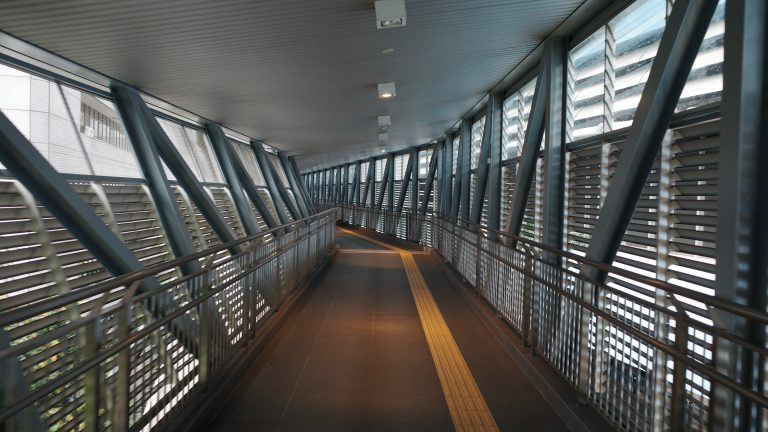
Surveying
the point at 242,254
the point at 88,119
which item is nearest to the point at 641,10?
the point at 242,254

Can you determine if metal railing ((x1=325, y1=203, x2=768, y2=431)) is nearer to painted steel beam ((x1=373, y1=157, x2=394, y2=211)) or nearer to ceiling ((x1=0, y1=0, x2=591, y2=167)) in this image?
ceiling ((x1=0, y1=0, x2=591, y2=167))

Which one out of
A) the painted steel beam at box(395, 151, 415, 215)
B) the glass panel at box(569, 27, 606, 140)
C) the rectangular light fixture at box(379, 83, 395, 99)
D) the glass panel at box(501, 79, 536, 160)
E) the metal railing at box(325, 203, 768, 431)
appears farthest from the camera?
the painted steel beam at box(395, 151, 415, 215)

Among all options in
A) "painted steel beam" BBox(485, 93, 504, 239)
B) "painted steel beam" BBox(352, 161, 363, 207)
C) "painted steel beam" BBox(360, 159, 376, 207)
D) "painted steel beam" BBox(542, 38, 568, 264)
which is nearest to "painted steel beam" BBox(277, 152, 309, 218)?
"painted steel beam" BBox(360, 159, 376, 207)

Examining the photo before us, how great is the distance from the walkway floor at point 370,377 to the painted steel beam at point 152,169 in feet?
7.50

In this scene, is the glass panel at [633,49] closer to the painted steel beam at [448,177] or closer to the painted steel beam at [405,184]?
the painted steel beam at [448,177]

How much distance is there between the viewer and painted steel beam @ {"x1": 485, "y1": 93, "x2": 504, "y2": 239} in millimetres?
8539

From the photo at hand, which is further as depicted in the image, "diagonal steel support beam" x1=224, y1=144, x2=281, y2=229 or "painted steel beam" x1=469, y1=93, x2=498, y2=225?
"diagonal steel support beam" x1=224, y1=144, x2=281, y2=229

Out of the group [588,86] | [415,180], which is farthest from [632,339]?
[415,180]

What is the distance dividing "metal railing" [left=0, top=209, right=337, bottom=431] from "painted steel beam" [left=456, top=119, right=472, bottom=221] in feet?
25.6

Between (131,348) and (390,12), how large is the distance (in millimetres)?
3105

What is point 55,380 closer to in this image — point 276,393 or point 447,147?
point 276,393

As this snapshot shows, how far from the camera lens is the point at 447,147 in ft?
46.0

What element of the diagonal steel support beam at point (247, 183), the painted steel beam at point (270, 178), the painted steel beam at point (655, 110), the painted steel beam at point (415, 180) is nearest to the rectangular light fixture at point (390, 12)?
the painted steel beam at point (655, 110)

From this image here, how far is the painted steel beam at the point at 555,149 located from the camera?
5469 mm
